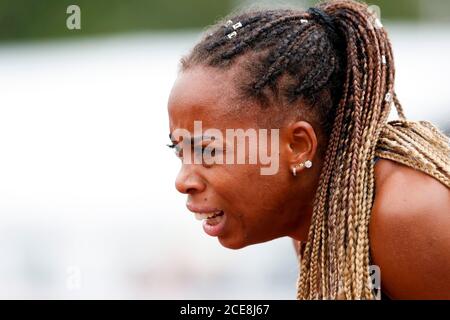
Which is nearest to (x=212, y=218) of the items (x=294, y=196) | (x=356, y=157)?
(x=294, y=196)

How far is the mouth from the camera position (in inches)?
130

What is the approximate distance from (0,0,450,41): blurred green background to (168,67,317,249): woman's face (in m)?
10.3

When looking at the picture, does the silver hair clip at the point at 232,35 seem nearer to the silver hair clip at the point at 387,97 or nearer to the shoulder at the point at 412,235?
the silver hair clip at the point at 387,97

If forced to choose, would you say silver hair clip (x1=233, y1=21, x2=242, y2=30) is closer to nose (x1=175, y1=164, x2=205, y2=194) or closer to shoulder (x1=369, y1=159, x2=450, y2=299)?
nose (x1=175, y1=164, x2=205, y2=194)

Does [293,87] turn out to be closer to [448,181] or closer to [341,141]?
[341,141]

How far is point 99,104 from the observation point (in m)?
7.91

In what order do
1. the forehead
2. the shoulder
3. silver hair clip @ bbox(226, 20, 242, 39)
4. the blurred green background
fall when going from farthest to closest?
the blurred green background
silver hair clip @ bbox(226, 20, 242, 39)
the forehead
the shoulder

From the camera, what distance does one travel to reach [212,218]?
333 centimetres

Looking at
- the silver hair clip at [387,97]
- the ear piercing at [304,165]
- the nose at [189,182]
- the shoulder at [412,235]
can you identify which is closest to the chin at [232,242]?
the nose at [189,182]

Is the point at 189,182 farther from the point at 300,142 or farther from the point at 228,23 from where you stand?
the point at 228,23

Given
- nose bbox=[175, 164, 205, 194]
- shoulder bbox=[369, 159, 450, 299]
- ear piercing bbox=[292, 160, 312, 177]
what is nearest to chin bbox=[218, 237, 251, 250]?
nose bbox=[175, 164, 205, 194]

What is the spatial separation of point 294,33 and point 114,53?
19.2ft

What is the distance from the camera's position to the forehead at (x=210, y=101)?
10.6 feet

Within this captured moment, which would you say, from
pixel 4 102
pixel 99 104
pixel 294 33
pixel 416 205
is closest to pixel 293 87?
pixel 294 33
